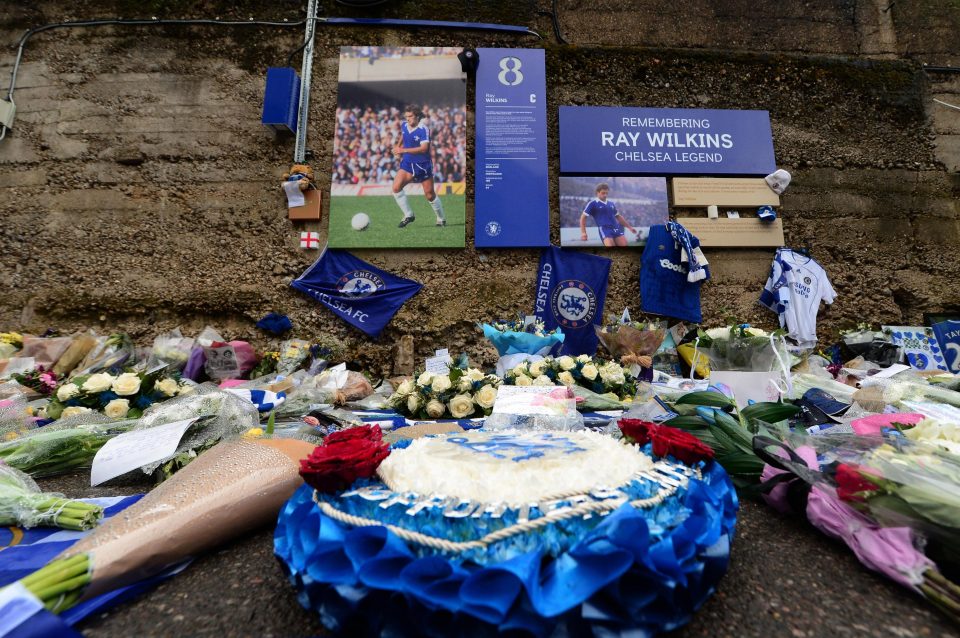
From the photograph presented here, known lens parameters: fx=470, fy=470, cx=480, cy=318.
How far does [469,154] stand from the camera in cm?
498

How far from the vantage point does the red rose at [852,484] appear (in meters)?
1.03

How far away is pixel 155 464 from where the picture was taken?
5.81ft

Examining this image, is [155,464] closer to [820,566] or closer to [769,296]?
[820,566]

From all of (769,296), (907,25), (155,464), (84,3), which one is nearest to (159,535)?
(155,464)

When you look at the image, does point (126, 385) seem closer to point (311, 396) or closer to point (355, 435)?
point (311, 396)

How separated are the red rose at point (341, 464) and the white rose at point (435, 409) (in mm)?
1497

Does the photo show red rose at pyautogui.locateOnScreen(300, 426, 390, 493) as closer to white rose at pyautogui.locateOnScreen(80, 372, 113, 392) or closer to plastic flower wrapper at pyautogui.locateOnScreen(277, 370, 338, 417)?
plastic flower wrapper at pyautogui.locateOnScreen(277, 370, 338, 417)

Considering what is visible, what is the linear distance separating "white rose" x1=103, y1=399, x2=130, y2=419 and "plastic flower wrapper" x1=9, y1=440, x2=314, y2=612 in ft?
4.77

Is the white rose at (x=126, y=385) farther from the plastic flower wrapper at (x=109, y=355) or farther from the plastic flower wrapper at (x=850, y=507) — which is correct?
the plastic flower wrapper at (x=850, y=507)

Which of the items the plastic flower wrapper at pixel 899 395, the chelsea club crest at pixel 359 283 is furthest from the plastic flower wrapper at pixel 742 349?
the chelsea club crest at pixel 359 283

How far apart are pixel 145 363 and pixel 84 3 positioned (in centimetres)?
447

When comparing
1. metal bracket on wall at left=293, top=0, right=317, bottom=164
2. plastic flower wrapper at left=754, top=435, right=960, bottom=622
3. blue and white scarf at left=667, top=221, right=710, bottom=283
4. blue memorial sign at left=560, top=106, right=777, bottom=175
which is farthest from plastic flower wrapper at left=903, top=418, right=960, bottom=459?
metal bracket on wall at left=293, top=0, right=317, bottom=164

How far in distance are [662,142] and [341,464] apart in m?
5.13

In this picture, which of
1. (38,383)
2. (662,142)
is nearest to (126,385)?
(38,383)
